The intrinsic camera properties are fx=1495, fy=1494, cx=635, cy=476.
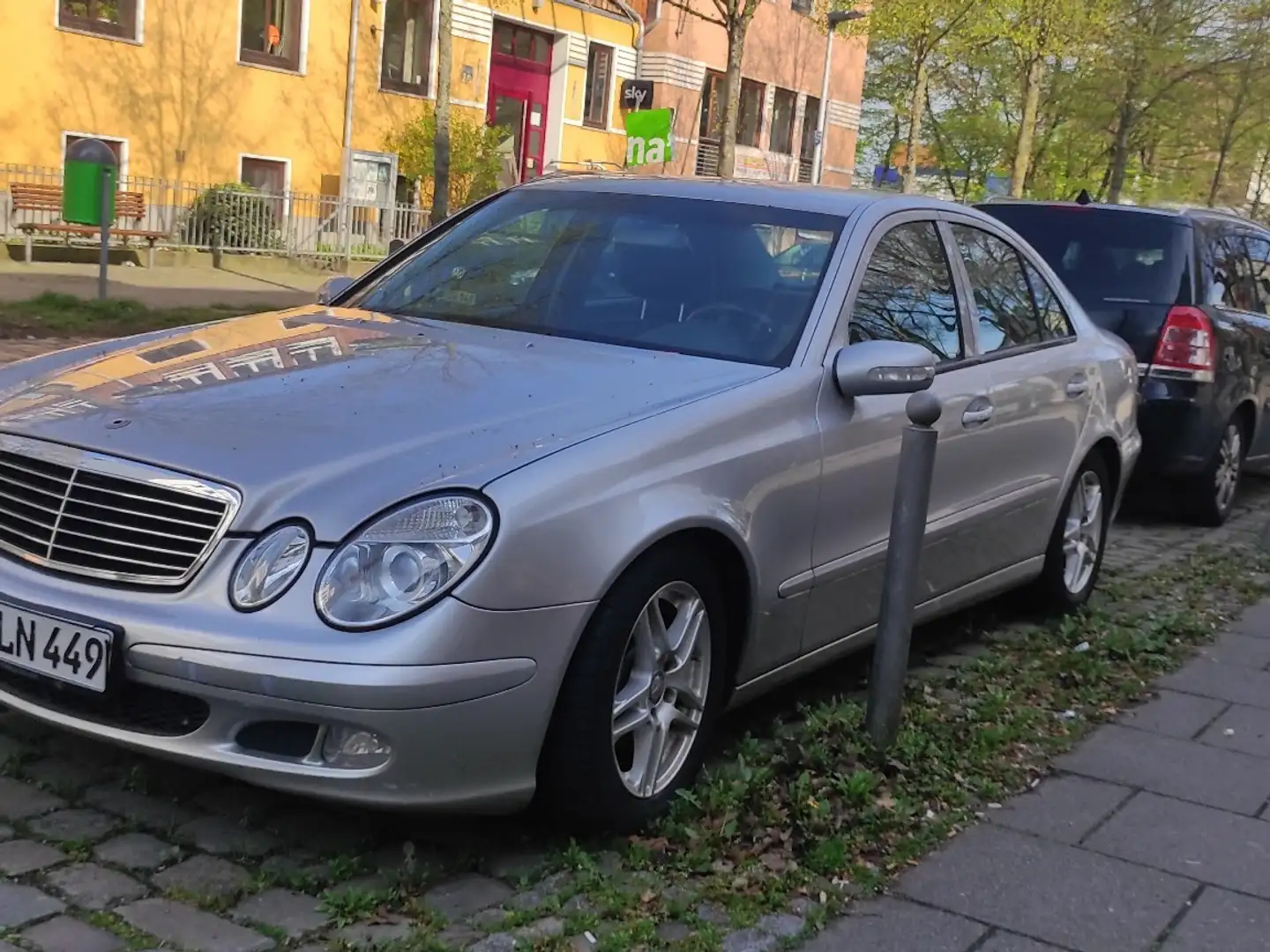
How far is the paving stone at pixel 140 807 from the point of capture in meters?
3.39

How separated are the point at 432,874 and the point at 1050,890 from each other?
1426 mm

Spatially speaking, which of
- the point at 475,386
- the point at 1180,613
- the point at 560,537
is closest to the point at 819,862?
the point at 560,537

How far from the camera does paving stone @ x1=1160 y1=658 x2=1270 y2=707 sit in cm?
521

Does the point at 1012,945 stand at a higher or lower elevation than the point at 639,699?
lower

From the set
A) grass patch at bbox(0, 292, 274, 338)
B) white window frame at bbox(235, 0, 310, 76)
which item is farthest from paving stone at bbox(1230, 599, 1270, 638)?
white window frame at bbox(235, 0, 310, 76)

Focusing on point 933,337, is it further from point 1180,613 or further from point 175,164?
point 175,164

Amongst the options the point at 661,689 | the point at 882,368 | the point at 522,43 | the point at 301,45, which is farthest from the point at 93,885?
the point at 522,43

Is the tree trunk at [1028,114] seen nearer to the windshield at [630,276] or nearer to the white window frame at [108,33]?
the white window frame at [108,33]

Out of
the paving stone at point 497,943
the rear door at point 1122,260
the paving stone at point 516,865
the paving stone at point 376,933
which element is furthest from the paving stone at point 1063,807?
the rear door at point 1122,260

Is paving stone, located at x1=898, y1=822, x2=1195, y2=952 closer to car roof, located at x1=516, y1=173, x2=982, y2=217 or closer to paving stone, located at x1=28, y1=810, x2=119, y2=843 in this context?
paving stone, located at x1=28, y1=810, x2=119, y2=843

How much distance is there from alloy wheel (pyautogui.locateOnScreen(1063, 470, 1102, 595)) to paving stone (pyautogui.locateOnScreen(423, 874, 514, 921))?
10.7ft

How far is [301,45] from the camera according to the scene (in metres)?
22.2

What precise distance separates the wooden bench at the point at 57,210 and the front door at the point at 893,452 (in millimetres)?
13783

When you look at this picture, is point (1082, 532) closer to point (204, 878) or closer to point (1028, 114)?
point (204, 878)
